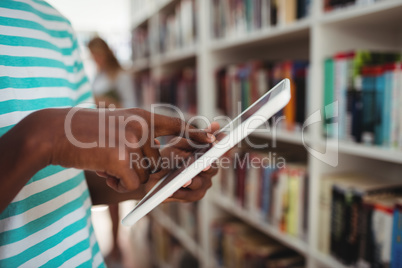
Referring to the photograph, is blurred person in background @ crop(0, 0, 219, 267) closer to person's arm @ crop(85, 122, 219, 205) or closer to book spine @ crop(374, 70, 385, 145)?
person's arm @ crop(85, 122, 219, 205)

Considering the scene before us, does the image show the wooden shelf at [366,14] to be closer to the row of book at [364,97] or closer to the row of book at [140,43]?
the row of book at [364,97]

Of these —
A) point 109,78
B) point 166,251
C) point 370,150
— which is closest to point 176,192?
point 370,150

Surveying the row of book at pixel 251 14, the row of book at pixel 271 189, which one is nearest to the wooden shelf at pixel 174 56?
the row of book at pixel 251 14

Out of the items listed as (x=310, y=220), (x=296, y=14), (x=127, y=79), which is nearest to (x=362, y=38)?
(x=296, y=14)

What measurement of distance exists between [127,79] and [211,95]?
135 cm

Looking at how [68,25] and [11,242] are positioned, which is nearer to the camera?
[11,242]

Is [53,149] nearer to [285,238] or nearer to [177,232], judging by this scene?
[285,238]

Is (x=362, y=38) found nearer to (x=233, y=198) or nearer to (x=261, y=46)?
(x=261, y=46)

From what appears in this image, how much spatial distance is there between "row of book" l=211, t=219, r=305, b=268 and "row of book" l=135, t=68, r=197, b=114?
703 millimetres

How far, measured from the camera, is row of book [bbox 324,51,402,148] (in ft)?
2.79

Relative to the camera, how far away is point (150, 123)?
430mm

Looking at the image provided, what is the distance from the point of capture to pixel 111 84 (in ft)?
9.27

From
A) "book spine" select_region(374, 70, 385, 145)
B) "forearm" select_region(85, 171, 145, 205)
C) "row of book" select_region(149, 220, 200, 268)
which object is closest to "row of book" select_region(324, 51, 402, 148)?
"book spine" select_region(374, 70, 385, 145)

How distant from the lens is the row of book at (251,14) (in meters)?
1.15
